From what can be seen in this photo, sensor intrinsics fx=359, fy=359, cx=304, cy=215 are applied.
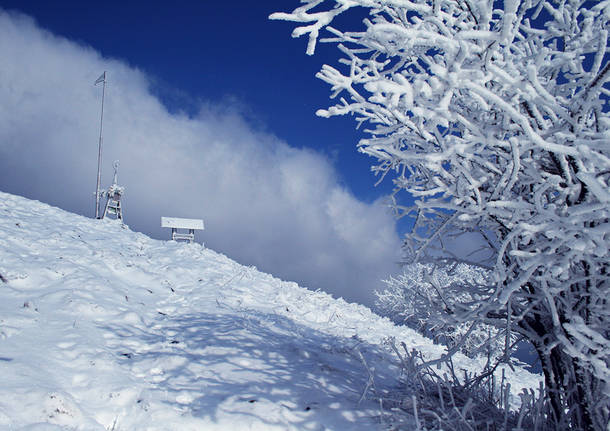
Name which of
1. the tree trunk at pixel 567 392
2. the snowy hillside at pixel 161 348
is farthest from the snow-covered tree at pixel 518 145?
the snowy hillside at pixel 161 348

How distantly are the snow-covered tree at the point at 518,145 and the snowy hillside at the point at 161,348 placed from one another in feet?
5.78

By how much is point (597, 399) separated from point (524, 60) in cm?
244

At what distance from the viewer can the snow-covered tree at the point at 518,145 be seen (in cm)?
170

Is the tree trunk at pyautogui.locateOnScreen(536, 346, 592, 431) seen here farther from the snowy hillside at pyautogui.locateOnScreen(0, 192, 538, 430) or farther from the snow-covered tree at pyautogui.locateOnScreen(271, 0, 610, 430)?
the snowy hillside at pyautogui.locateOnScreen(0, 192, 538, 430)

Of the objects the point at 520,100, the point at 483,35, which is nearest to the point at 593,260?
the point at 520,100

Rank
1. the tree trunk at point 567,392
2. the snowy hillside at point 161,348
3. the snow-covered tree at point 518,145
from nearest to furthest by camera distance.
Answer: the snow-covered tree at point 518,145 → the tree trunk at point 567,392 → the snowy hillside at point 161,348

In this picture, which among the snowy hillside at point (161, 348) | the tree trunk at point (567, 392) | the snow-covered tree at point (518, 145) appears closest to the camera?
the snow-covered tree at point (518, 145)

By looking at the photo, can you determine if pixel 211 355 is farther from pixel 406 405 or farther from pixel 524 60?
pixel 524 60

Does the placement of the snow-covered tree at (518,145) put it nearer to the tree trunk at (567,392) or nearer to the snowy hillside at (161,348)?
the tree trunk at (567,392)

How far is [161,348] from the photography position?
4.70 meters

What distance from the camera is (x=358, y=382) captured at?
4.21 meters

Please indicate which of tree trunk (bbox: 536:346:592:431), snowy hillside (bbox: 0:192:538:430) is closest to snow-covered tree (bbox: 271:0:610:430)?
tree trunk (bbox: 536:346:592:431)

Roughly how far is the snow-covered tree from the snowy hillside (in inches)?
69.3

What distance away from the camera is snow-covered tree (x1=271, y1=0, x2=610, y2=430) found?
1699mm
